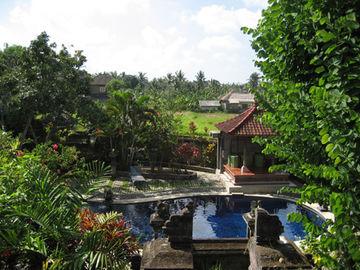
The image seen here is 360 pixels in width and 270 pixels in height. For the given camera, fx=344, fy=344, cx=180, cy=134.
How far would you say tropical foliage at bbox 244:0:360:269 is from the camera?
334cm

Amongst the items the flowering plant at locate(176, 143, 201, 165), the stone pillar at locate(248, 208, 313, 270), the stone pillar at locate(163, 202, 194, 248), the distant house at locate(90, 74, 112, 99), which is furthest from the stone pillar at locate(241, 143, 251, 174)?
the distant house at locate(90, 74, 112, 99)

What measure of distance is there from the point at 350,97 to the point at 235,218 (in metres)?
13.3

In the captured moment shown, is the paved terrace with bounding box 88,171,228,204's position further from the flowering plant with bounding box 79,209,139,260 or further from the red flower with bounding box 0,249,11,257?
the red flower with bounding box 0,249,11,257

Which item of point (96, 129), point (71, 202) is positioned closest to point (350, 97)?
point (71, 202)

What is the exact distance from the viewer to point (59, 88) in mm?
19531

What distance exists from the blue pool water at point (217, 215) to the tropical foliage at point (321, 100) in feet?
29.6

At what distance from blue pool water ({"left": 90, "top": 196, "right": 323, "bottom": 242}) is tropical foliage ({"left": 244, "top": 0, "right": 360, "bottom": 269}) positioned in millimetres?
9017

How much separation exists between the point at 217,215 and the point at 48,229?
12.0 meters

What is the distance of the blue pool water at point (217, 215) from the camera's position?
14.0 meters

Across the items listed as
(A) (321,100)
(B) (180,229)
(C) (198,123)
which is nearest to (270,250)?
(B) (180,229)

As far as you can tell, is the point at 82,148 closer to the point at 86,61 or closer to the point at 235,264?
the point at 86,61

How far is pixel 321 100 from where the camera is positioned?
341 cm

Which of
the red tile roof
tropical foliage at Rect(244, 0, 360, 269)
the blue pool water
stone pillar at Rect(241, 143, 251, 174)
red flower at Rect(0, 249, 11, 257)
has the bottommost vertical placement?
the blue pool water

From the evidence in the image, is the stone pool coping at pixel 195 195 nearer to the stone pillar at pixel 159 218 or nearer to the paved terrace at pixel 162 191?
the paved terrace at pixel 162 191
